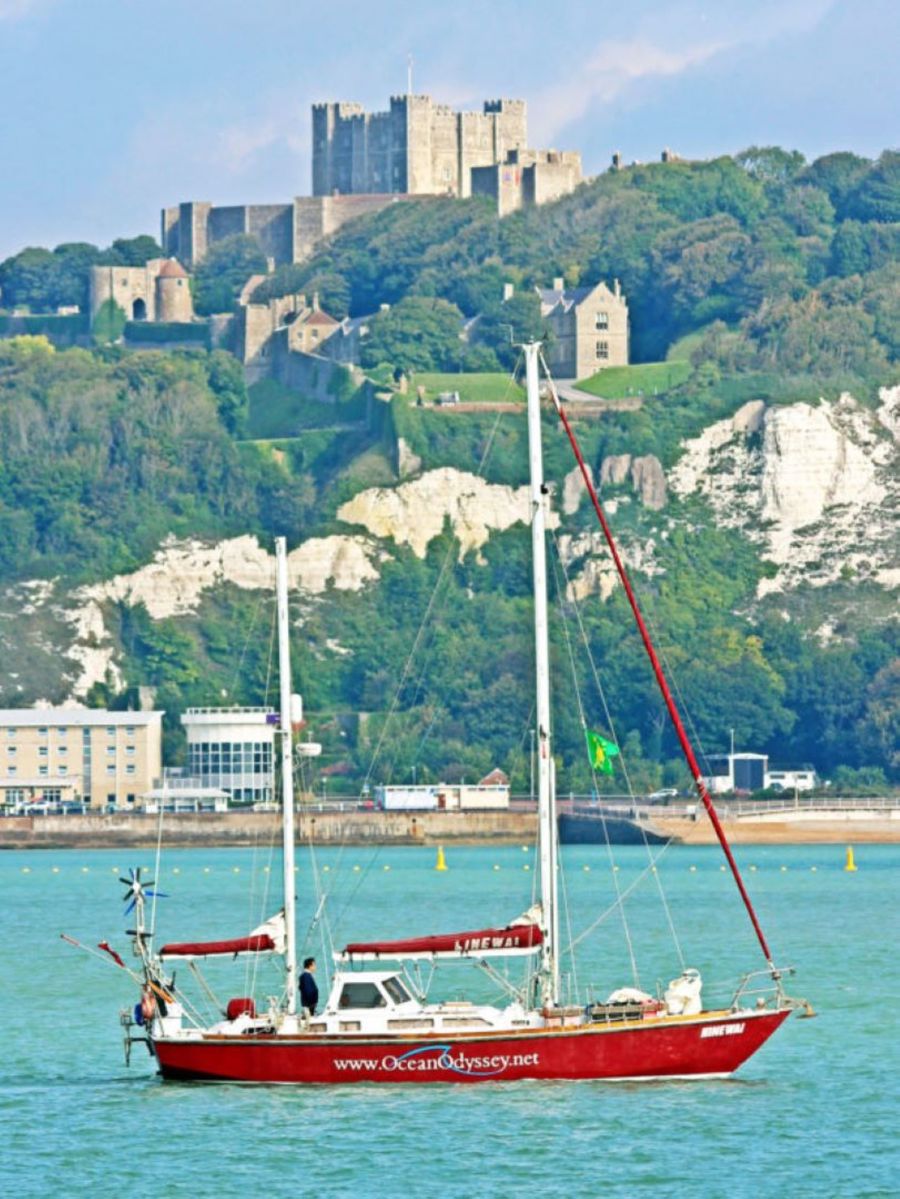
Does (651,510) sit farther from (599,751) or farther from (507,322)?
(599,751)

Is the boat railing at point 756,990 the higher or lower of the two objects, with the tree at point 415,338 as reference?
lower

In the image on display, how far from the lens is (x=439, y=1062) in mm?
45625

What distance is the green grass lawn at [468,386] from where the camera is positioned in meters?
183

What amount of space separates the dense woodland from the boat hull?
9345 cm

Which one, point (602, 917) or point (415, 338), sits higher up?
point (415, 338)

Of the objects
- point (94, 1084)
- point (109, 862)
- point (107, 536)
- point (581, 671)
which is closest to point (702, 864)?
point (109, 862)

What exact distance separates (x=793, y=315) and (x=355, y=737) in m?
46.0

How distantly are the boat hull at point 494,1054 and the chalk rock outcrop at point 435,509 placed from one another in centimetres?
12453

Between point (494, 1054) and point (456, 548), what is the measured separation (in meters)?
126

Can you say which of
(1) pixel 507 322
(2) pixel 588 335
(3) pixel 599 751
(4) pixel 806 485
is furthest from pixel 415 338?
(3) pixel 599 751

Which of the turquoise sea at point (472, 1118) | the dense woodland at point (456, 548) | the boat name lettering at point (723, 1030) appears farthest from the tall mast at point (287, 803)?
the dense woodland at point (456, 548)

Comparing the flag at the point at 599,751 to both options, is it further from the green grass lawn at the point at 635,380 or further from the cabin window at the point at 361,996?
the green grass lawn at the point at 635,380

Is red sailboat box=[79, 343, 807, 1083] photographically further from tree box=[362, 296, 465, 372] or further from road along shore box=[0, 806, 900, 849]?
tree box=[362, 296, 465, 372]

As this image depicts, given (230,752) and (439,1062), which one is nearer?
(439,1062)
